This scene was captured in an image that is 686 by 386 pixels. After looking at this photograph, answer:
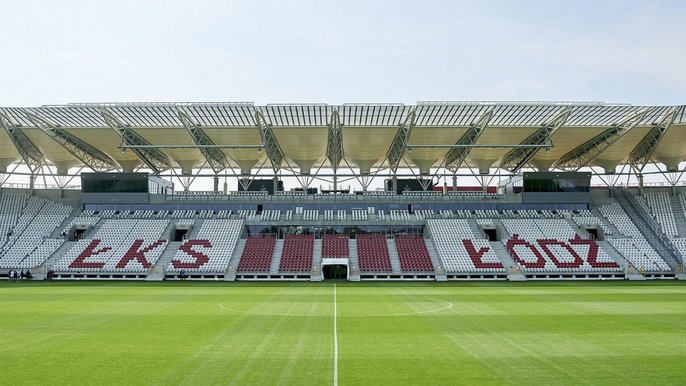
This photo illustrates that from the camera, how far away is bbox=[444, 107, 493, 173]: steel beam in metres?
57.3

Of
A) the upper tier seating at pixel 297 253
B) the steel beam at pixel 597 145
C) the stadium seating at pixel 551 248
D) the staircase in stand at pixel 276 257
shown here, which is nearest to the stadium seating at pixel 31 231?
the staircase in stand at pixel 276 257

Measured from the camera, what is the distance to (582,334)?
1839 cm

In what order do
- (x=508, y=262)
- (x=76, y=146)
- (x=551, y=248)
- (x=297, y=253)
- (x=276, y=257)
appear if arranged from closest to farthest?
(x=508, y=262)
(x=276, y=257)
(x=297, y=253)
(x=551, y=248)
(x=76, y=146)

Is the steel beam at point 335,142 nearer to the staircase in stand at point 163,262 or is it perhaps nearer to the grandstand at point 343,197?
the grandstand at point 343,197

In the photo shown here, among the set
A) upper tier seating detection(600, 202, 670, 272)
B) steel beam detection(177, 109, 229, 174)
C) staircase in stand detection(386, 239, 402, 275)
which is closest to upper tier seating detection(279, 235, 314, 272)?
staircase in stand detection(386, 239, 402, 275)

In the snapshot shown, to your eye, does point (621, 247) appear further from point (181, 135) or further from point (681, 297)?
point (181, 135)

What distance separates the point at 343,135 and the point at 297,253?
14.4 m

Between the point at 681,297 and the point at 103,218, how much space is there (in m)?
60.3

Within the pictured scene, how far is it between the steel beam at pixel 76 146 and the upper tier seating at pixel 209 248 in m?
16.8

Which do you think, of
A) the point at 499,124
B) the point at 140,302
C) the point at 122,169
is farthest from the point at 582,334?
the point at 122,169

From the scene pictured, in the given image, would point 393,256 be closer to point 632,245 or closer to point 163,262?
point 163,262

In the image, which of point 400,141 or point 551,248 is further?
point 400,141

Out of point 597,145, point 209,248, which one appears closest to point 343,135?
point 209,248

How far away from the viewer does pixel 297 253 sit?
191 ft
